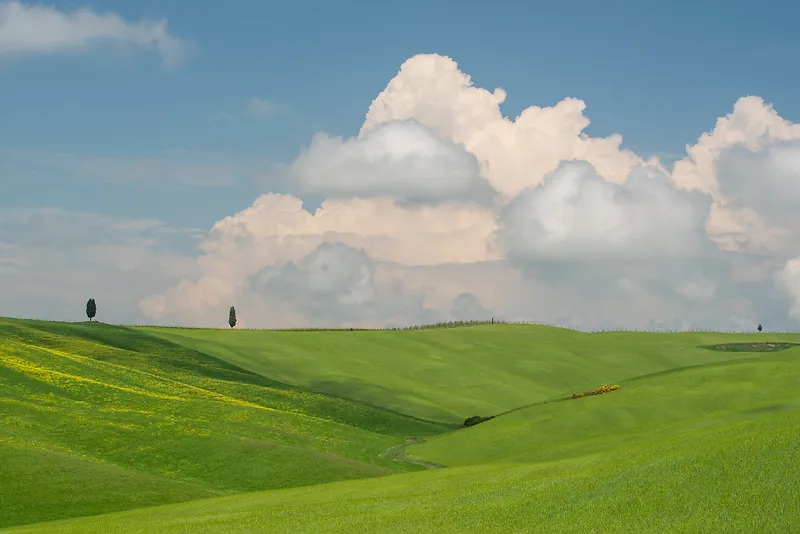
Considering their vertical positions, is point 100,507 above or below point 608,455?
below

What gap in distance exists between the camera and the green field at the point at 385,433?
3838 centimetres

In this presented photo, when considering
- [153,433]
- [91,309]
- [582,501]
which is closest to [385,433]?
[153,433]

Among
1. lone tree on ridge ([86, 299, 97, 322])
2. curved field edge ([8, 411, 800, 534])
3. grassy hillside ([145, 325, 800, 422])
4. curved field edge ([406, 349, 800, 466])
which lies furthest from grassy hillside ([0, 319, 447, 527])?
lone tree on ridge ([86, 299, 97, 322])

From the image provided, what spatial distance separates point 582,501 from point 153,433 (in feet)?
167

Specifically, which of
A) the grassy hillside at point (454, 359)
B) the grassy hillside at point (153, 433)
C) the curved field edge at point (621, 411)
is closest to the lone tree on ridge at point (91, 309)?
the grassy hillside at point (454, 359)

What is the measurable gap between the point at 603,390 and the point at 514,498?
52.5 metres

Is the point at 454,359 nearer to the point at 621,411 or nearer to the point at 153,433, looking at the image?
the point at 621,411

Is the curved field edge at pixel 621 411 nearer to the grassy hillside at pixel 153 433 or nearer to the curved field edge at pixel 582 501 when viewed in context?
the grassy hillside at pixel 153 433

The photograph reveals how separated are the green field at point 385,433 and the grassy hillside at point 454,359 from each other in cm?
59

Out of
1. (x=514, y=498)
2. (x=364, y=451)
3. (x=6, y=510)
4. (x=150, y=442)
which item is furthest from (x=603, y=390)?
Result: (x=6, y=510)

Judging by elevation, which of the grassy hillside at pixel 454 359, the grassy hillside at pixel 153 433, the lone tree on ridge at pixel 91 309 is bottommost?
the grassy hillside at pixel 153 433

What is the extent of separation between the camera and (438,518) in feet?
128

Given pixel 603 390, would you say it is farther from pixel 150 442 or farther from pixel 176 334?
pixel 176 334

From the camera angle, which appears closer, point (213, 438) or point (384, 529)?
point (384, 529)
